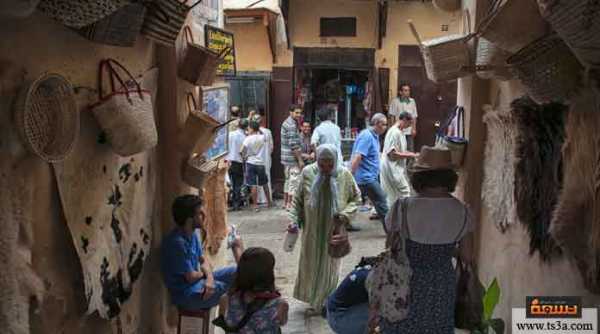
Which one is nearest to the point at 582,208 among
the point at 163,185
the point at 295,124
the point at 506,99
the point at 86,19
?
the point at 506,99

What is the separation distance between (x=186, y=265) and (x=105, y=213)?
0.86 m

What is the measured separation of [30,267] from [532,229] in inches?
102

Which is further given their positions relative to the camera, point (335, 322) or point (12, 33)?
point (335, 322)

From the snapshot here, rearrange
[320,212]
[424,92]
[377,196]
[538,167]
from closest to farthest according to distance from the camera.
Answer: [538,167] < [320,212] < [377,196] < [424,92]

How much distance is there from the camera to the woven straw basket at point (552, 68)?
2777 millimetres

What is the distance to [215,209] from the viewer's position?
580 cm

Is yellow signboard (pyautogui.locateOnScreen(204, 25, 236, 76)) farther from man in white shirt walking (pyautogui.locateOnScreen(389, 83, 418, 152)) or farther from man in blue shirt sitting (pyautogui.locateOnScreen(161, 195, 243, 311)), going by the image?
man in white shirt walking (pyautogui.locateOnScreen(389, 83, 418, 152))

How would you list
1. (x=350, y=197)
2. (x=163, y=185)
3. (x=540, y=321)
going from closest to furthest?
(x=540, y=321), (x=163, y=185), (x=350, y=197)

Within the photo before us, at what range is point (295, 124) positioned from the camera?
10.4 m

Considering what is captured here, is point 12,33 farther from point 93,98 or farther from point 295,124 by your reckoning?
point 295,124

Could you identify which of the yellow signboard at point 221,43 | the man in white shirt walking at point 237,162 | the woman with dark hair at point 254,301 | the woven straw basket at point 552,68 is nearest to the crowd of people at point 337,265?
the woman with dark hair at point 254,301

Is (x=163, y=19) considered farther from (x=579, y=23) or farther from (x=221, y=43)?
(x=579, y=23)

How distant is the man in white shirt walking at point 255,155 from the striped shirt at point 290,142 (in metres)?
0.42

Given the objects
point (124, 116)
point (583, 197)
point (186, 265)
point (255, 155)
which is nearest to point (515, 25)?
point (583, 197)
